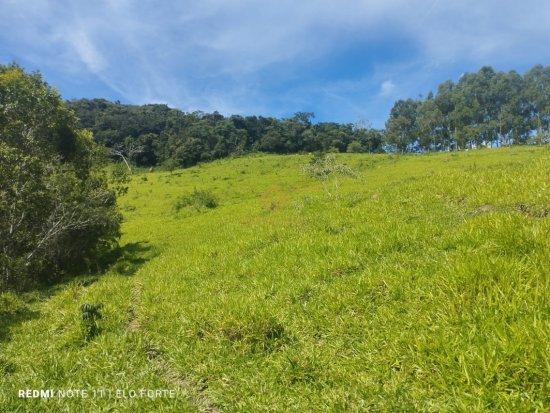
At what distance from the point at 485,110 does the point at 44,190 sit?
124 meters

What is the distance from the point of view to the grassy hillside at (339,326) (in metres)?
3.82

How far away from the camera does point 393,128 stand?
126 m

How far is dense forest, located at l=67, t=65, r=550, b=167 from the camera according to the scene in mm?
102500

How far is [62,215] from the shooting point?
1722 cm

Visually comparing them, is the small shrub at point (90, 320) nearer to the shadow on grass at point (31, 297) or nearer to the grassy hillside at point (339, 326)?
the grassy hillside at point (339, 326)

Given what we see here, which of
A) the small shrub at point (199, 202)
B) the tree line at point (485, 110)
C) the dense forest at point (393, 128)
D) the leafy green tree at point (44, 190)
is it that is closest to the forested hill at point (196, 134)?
the dense forest at point (393, 128)

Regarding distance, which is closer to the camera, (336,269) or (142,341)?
(142,341)

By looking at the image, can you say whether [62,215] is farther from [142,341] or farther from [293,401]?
[293,401]

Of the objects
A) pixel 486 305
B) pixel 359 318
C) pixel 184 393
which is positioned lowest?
pixel 184 393

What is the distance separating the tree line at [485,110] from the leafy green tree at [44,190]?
104733 mm

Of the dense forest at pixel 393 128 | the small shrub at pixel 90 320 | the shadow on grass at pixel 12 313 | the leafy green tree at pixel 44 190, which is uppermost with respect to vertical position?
the dense forest at pixel 393 128

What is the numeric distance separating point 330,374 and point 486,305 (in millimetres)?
2224

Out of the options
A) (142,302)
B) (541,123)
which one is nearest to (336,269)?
(142,302)

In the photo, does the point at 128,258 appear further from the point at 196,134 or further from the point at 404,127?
the point at 404,127
